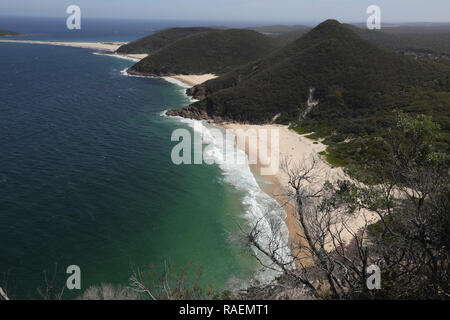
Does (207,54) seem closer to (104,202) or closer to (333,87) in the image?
(333,87)

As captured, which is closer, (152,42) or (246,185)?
(246,185)

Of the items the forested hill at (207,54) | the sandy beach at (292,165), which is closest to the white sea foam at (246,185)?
the sandy beach at (292,165)

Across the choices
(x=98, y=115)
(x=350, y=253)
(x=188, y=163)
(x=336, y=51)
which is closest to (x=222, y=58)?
(x=336, y=51)

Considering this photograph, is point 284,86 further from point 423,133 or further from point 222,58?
point 222,58

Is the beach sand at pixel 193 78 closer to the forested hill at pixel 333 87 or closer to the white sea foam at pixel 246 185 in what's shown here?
the forested hill at pixel 333 87

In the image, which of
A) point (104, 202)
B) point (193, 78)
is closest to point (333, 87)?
point (104, 202)
